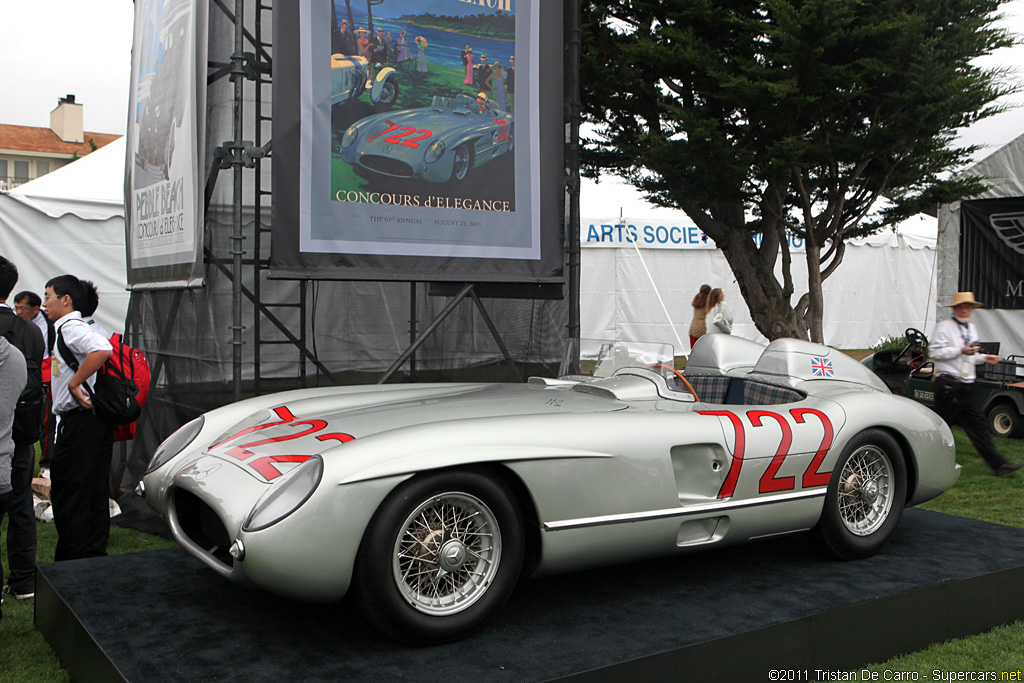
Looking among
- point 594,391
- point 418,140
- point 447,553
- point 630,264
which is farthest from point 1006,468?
point 630,264

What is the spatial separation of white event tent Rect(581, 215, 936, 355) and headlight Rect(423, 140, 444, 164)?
9.44 meters

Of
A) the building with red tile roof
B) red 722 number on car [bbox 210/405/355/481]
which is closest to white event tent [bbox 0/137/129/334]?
red 722 number on car [bbox 210/405/355/481]

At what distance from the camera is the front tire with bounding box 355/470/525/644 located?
259cm

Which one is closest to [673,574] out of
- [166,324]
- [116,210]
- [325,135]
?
[325,135]

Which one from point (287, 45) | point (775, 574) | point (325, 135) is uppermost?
point (287, 45)

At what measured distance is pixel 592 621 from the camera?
2947mm

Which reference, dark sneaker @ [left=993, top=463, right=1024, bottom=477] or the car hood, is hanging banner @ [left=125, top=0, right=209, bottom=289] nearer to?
the car hood

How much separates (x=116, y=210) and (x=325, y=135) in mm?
7086

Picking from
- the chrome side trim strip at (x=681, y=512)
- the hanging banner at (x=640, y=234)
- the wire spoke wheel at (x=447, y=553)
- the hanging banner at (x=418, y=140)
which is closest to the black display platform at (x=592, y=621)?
the wire spoke wheel at (x=447, y=553)

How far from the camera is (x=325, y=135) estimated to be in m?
5.54

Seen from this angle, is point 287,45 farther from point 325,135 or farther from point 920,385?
point 920,385

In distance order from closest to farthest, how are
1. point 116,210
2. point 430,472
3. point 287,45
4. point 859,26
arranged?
1. point 430,472
2. point 287,45
3. point 859,26
4. point 116,210

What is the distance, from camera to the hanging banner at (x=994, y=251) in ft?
37.1

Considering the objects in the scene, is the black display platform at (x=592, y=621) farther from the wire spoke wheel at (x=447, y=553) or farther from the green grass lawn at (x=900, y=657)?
the wire spoke wheel at (x=447, y=553)
